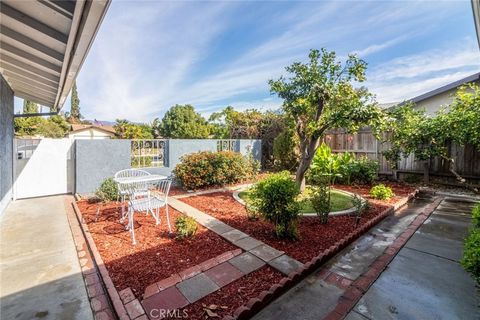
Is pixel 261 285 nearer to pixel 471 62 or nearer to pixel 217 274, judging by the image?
pixel 217 274

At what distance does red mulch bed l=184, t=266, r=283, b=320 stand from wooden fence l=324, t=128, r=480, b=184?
868cm

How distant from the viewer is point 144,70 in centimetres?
1139

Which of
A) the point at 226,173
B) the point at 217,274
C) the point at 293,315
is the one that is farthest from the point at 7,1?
the point at 226,173

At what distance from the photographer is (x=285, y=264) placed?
317 centimetres

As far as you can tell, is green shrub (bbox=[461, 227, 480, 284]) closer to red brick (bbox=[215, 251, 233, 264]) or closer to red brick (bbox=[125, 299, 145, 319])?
red brick (bbox=[215, 251, 233, 264])

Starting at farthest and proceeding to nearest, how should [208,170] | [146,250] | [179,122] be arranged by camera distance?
[179,122] < [208,170] < [146,250]

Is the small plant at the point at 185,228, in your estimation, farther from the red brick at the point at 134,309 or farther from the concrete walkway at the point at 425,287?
the concrete walkway at the point at 425,287

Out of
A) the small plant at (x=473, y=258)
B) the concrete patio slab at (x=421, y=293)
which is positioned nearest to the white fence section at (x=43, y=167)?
the concrete patio slab at (x=421, y=293)

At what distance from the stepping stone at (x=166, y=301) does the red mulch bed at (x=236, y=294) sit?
13 centimetres

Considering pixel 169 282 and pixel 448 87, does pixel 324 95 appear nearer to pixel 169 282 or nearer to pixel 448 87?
pixel 169 282

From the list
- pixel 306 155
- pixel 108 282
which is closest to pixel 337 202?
pixel 306 155

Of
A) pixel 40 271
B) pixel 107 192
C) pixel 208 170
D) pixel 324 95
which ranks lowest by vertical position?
pixel 40 271

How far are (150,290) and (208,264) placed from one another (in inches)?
32.1

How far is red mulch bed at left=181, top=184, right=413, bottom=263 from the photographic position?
3672 millimetres
